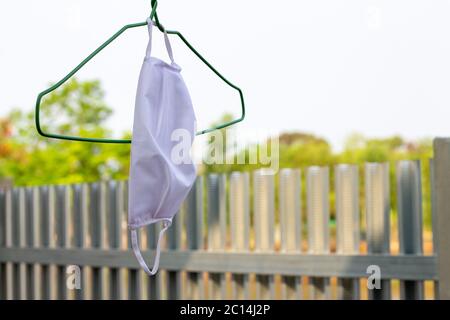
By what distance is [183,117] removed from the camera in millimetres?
1809

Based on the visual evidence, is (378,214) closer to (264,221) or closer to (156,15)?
(264,221)

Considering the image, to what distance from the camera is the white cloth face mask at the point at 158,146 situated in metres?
1.70

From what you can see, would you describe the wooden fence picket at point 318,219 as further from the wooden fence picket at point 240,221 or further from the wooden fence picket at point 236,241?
the wooden fence picket at point 240,221

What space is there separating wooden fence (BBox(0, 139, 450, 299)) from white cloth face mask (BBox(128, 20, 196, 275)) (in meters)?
1.19

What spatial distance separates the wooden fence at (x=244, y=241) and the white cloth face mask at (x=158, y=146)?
1.19m

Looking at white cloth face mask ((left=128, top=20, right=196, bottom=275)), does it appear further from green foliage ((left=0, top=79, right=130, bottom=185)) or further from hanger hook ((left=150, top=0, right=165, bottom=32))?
green foliage ((left=0, top=79, right=130, bottom=185))

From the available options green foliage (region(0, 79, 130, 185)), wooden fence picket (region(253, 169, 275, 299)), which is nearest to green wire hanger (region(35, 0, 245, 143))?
wooden fence picket (region(253, 169, 275, 299))

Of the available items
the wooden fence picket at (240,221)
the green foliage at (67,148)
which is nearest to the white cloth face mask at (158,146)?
the wooden fence picket at (240,221)

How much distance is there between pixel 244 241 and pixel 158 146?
1.69 metres

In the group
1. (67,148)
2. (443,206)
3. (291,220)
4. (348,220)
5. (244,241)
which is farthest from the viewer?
(67,148)

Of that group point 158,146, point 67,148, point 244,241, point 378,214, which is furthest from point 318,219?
point 67,148

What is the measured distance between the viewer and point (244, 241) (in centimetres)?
333
